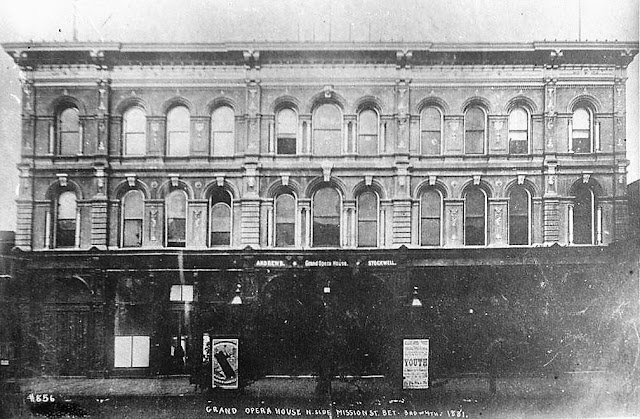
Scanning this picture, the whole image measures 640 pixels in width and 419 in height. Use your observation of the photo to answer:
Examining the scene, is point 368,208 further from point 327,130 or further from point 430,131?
point 430,131

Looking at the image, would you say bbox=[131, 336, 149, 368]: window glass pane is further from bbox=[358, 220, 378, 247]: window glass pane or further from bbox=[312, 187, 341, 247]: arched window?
bbox=[358, 220, 378, 247]: window glass pane

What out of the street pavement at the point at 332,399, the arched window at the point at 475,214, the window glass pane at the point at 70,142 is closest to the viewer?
the street pavement at the point at 332,399

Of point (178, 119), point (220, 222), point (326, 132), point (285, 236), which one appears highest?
point (178, 119)

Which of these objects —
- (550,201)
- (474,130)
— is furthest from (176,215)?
(550,201)

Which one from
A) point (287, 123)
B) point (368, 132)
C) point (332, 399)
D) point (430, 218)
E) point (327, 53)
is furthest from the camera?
point (430, 218)

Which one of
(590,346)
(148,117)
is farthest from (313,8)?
(590,346)

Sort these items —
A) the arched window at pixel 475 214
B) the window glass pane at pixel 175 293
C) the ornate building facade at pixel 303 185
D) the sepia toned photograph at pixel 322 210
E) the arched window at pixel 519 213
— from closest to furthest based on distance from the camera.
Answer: the sepia toned photograph at pixel 322 210 < the ornate building facade at pixel 303 185 < the window glass pane at pixel 175 293 < the arched window at pixel 519 213 < the arched window at pixel 475 214

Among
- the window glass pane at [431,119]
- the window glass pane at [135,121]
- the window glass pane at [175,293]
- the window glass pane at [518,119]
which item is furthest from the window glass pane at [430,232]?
the window glass pane at [135,121]

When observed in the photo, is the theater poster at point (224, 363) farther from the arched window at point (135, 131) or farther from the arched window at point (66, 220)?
the arched window at point (135, 131)
